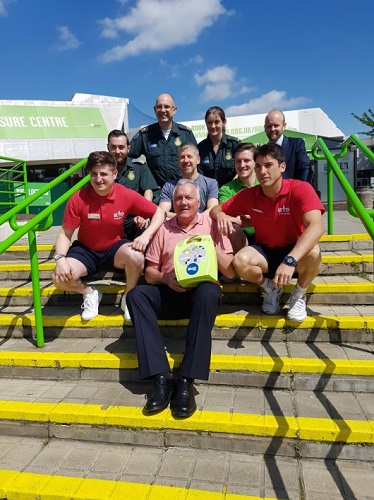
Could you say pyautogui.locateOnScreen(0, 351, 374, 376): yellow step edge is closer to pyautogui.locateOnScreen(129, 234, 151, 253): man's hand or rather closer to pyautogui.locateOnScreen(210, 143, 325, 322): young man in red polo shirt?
pyautogui.locateOnScreen(210, 143, 325, 322): young man in red polo shirt

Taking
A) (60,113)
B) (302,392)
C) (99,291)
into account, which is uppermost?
(60,113)

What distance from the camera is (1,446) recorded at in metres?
2.37

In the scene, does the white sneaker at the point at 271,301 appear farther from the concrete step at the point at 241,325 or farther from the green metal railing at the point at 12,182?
the green metal railing at the point at 12,182

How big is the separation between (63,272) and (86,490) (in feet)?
5.15

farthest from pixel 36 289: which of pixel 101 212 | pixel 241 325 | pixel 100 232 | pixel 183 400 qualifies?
pixel 241 325

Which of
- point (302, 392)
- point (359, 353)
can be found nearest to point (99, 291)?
point (302, 392)

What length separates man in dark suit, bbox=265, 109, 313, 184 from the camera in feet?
12.9

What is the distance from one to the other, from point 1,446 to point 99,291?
4.85 feet

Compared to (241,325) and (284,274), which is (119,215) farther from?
(284,274)

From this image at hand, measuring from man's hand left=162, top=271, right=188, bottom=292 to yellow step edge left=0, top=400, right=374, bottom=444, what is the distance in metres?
0.85

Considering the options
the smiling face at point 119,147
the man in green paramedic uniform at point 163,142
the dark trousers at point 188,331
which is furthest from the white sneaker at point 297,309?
the smiling face at point 119,147

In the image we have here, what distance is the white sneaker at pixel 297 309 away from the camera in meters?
2.89

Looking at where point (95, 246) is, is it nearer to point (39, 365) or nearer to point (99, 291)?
point (99, 291)

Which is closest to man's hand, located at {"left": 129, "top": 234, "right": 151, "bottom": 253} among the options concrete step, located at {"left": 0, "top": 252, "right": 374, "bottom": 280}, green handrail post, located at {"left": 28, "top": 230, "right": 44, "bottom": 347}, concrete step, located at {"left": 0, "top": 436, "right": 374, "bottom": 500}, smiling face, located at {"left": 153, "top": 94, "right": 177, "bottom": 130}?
green handrail post, located at {"left": 28, "top": 230, "right": 44, "bottom": 347}
